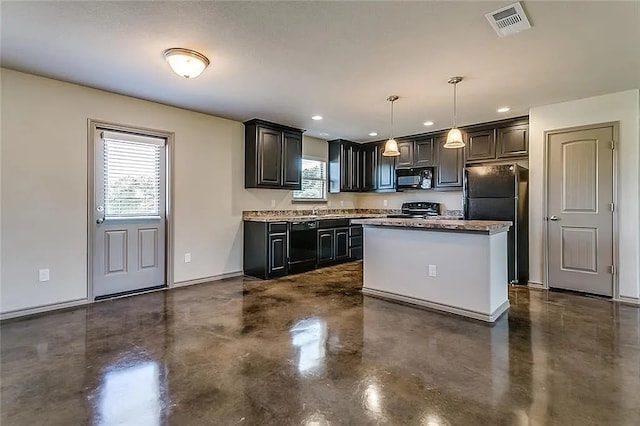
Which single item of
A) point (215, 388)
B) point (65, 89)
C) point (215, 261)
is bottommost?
point (215, 388)

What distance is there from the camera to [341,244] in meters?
6.24

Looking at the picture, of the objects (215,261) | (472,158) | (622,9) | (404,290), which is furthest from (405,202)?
(622,9)

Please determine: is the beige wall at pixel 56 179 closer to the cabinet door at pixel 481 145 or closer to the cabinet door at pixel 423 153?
the cabinet door at pixel 423 153

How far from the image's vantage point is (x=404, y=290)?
3785 mm

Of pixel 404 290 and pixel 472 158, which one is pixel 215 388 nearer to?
pixel 404 290

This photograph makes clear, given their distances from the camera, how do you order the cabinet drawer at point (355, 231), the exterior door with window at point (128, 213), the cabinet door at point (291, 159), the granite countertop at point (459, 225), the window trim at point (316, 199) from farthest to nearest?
1. the cabinet drawer at point (355, 231)
2. the window trim at point (316, 199)
3. the cabinet door at point (291, 159)
4. the exterior door with window at point (128, 213)
5. the granite countertop at point (459, 225)

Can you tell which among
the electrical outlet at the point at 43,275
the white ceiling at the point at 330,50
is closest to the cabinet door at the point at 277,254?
the white ceiling at the point at 330,50

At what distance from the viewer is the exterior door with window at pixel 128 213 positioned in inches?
153

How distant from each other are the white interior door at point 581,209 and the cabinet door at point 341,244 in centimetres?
320

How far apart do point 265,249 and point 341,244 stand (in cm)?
178

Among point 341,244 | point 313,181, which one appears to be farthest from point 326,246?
point 313,181

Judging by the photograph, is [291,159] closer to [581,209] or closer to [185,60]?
[185,60]

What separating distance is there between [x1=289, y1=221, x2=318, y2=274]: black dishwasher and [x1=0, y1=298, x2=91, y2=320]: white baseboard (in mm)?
2745

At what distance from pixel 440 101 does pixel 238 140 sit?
3023mm
